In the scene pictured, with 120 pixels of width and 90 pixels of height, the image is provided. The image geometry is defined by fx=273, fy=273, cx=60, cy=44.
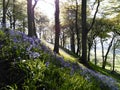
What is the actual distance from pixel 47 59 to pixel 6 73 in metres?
1.76

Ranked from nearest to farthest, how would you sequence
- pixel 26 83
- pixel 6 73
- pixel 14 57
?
pixel 26 83 → pixel 6 73 → pixel 14 57

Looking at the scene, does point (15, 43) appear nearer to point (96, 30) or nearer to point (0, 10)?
point (96, 30)

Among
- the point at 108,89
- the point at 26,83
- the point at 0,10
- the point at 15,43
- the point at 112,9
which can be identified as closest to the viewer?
the point at 26,83

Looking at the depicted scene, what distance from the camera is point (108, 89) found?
9.17 m

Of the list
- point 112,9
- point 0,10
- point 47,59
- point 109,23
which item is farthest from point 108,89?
point 0,10

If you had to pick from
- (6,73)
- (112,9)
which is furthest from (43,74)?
(112,9)

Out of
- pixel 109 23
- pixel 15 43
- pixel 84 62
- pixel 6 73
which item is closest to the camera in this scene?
pixel 6 73

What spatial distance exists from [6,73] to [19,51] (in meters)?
0.88

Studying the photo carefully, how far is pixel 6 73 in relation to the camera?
617cm

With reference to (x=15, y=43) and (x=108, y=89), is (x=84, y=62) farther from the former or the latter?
(x=15, y=43)

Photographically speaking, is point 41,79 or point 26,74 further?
point 26,74

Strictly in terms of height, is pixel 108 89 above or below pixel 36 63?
below

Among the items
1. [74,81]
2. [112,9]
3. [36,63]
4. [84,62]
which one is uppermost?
[112,9]

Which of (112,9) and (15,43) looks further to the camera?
(112,9)
